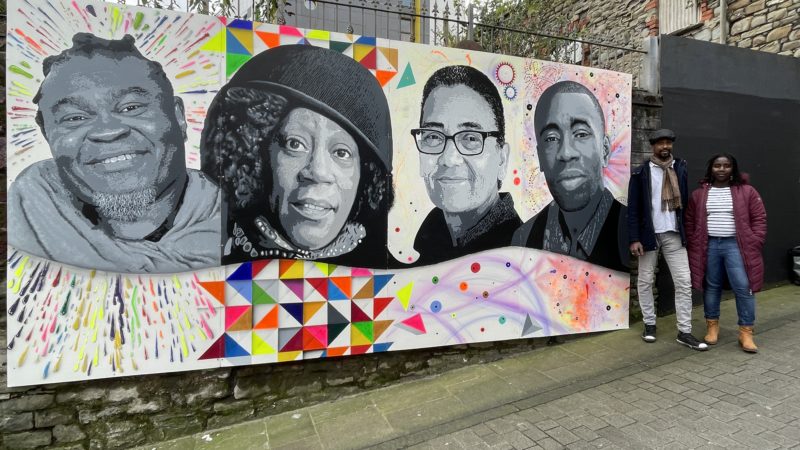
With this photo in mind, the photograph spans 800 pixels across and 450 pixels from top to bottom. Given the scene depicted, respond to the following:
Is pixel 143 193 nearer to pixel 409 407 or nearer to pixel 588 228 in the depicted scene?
pixel 409 407

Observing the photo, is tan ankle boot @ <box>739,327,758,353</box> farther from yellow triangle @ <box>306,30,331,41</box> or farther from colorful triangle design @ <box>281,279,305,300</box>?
yellow triangle @ <box>306,30,331,41</box>

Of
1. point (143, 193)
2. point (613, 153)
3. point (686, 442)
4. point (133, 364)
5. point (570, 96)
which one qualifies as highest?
point (570, 96)

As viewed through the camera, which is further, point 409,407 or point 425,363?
point 425,363

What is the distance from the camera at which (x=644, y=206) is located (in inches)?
165

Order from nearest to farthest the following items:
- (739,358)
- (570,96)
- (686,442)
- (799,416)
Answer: (686,442), (799,416), (739,358), (570,96)

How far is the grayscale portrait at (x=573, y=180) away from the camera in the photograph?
4121mm

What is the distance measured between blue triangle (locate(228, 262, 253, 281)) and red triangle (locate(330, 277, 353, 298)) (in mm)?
656

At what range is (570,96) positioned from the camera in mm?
4199

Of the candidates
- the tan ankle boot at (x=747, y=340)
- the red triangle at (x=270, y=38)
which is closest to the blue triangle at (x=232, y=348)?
the red triangle at (x=270, y=38)

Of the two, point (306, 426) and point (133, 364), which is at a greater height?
point (133, 364)

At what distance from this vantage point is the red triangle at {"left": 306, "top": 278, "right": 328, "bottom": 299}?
3480 millimetres

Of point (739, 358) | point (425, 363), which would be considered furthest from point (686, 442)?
point (425, 363)

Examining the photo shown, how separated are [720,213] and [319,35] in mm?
4069

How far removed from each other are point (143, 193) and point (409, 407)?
268 cm
